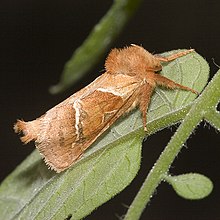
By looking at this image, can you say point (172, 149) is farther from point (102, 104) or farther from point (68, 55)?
point (68, 55)

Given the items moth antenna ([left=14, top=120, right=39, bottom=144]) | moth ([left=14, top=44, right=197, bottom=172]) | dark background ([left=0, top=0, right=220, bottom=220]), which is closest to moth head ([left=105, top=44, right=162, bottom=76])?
moth ([left=14, top=44, right=197, bottom=172])

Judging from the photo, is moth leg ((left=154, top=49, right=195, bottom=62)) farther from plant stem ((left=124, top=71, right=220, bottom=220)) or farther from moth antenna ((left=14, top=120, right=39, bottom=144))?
moth antenna ((left=14, top=120, right=39, bottom=144))

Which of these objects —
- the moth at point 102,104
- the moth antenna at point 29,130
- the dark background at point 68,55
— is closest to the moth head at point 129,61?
the moth at point 102,104

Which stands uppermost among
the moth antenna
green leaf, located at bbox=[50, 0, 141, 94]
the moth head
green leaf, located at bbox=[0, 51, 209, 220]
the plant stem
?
green leaf, located at bbox=[50, 0, 141, 94]

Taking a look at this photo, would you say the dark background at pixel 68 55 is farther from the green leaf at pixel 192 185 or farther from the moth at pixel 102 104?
the green leaf at pixel 192 185

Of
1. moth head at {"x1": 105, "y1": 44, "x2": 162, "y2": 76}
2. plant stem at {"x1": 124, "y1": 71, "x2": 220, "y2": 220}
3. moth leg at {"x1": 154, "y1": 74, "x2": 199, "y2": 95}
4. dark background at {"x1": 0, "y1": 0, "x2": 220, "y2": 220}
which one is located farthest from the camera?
dark background at {"x1": 0, "y1": 0, "x2": 220, "y2": 220}

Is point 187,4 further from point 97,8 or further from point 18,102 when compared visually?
point 18,102

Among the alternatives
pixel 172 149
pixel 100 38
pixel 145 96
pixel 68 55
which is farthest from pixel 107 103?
pixel 68 55
